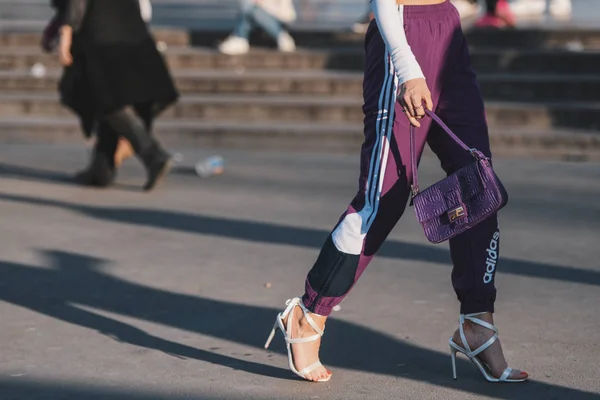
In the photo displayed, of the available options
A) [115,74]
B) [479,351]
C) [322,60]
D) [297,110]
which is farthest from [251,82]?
[479,351]

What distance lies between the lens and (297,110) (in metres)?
12.0

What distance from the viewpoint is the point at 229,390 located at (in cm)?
429

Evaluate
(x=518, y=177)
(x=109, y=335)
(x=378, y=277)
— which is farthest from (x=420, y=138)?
(x=518, y=177)

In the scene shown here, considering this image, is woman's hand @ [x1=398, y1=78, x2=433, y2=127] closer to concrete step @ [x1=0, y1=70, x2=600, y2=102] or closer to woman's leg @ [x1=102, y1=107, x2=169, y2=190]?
woman's leg @ [x1=102, y1=107, x2=169, y2=190]

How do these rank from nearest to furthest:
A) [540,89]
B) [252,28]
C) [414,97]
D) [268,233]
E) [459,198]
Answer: [414,97] → [459,198] → [268,233] → [540,89] → [252,28]

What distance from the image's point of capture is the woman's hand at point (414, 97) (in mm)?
3941

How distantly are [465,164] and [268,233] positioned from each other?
324cm

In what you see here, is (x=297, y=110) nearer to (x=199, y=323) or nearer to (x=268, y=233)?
(x=268, y=233)

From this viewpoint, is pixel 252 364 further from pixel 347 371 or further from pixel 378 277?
pixel 378 277

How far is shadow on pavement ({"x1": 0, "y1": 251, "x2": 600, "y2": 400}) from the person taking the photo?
4.45 metres

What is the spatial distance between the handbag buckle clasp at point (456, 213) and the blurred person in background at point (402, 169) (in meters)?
0.18

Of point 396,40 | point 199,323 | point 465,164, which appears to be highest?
point 396,40

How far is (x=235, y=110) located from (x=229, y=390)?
8018 millimetres

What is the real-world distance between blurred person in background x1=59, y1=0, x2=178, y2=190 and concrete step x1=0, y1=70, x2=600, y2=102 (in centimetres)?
383
